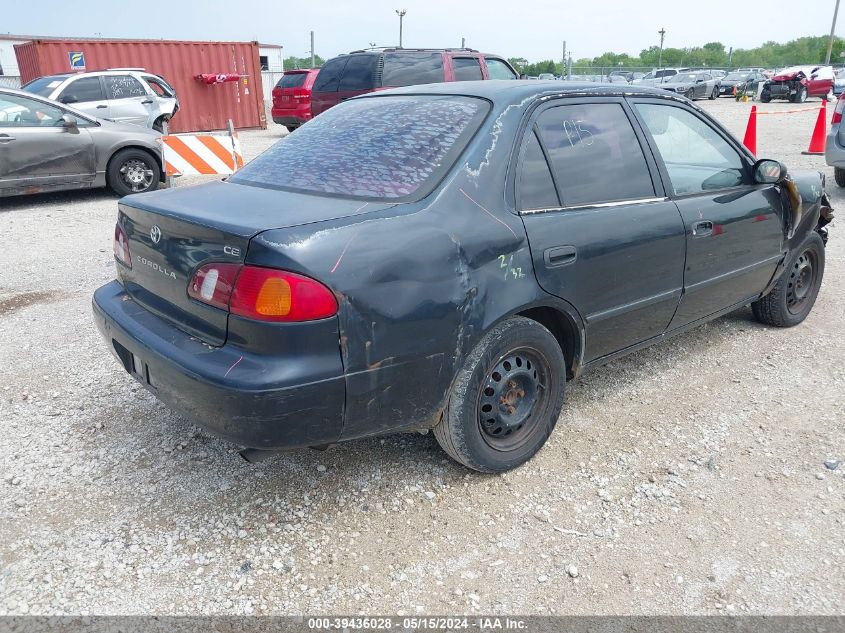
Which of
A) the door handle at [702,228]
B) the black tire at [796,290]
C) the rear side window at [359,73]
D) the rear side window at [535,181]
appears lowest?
the black tire at [796,290]

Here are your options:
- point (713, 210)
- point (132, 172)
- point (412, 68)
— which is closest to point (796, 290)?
point (713, 210)

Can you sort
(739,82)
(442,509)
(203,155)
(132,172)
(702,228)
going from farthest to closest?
(739,82) < (132,172) < (203,155) < (702,228) < (442,509)

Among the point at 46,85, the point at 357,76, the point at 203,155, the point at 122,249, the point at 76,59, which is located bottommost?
the point at 203,155

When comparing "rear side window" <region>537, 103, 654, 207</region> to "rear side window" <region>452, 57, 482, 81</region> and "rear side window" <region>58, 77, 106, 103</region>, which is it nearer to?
"rear side window" <region>452, 57, 482, 81</region>

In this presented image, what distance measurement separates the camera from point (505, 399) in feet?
9.51

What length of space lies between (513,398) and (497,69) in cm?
1082

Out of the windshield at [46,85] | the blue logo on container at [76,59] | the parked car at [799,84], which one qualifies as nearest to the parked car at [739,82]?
the parked car at [799,84]

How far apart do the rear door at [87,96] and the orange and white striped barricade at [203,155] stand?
5.60 meters

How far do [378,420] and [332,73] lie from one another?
11.3 meters

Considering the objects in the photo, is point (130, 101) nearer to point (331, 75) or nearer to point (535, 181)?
point (331, 75)

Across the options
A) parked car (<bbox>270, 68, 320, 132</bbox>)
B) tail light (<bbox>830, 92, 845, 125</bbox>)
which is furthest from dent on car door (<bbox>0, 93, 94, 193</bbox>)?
tail light (<bbox>830, 92, 845, 125</bbox>)

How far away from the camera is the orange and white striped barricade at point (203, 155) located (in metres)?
8.17

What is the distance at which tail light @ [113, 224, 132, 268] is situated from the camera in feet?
9.74

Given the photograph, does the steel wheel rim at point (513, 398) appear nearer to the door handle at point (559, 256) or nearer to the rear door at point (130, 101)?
the door handle at point (559, 256)
